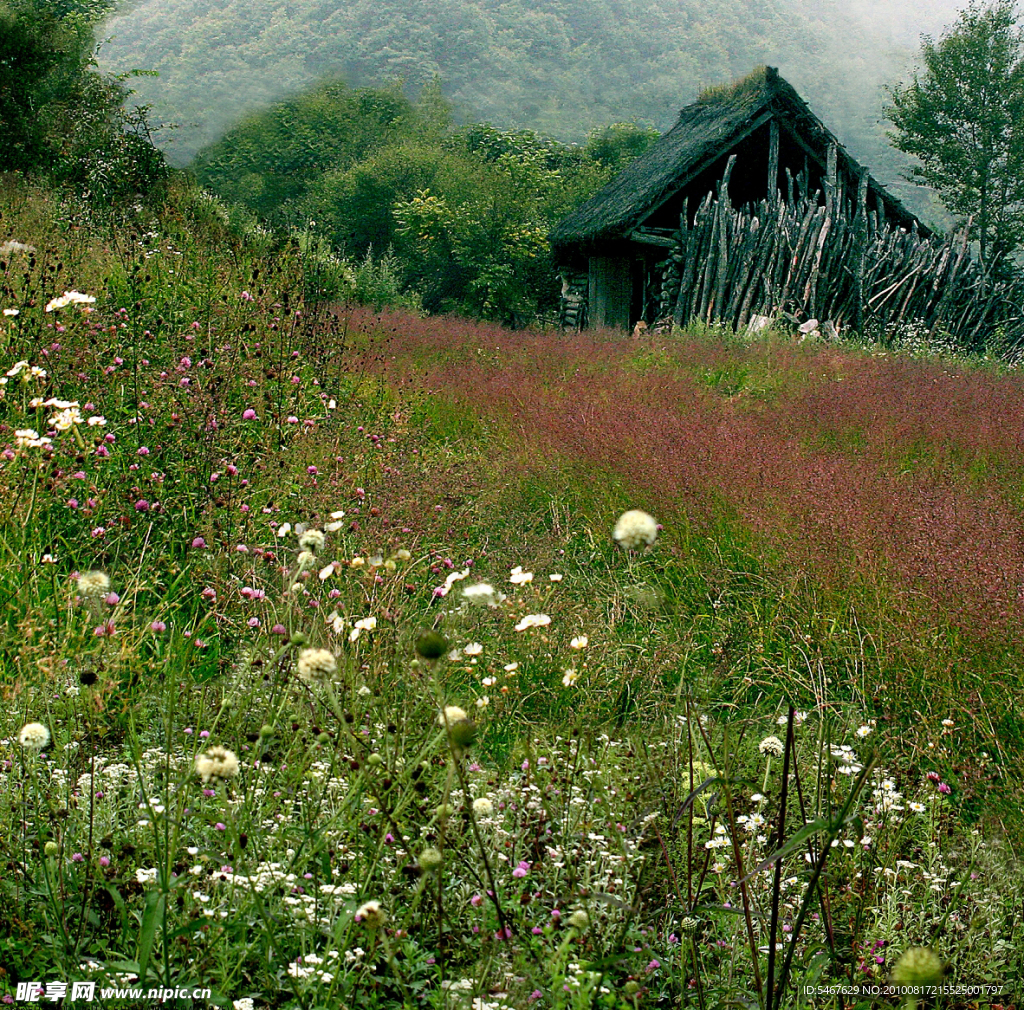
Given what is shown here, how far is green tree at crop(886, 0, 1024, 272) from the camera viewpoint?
31.3m

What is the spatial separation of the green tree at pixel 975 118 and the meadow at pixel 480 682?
103 ft

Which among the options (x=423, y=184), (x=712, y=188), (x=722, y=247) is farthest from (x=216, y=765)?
(x=423, y=184)

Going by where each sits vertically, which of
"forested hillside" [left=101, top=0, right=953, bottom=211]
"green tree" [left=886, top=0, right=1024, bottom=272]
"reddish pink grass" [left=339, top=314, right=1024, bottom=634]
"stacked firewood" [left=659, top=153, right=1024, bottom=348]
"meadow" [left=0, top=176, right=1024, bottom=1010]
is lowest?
"meadow" [left=0, top=176, right=1024, bottom=1010]

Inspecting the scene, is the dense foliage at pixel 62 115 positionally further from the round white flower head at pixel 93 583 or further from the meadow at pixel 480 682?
the round white flower head at pixel 93 583

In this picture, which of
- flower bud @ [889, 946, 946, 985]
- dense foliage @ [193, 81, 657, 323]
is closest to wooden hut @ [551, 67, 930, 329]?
dense foliage @ [193, 81, 657, 323]

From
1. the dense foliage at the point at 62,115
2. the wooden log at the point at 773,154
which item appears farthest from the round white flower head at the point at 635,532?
the wooden log at the point at 773,154

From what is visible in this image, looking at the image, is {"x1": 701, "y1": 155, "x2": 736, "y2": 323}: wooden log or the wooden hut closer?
{"x1": 701, "y1": 155, "x2": 736, "y2": 323}: wooden log

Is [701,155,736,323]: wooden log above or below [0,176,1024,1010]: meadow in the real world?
above

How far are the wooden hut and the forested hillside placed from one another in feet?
165

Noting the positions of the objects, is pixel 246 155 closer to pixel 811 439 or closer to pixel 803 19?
pixel 811 439

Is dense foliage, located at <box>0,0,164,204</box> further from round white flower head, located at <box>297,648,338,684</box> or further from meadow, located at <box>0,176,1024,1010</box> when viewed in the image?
round white flower head, located at <box>297,648,338,684</box>

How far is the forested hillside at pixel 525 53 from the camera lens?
2721 inches

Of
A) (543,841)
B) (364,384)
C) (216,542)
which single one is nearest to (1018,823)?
(543,841)

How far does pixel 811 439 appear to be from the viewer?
→ 536cm
